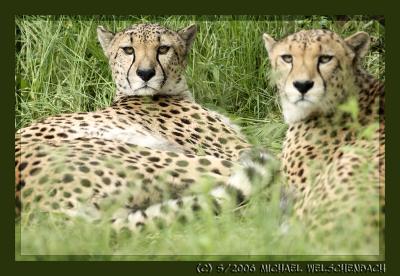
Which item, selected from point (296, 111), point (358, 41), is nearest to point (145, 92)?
point (296, 111)

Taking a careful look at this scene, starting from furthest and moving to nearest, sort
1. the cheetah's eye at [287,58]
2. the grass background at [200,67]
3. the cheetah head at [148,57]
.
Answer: the cheetah head at [148,57]
the grass background at [200,67]
the cheetah's eye at [287,58]

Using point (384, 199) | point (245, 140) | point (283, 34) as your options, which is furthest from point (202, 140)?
point (384, 199)

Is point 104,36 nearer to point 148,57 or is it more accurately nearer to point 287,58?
point 148,57

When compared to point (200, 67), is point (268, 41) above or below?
above

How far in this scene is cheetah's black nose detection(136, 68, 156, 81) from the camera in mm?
8211

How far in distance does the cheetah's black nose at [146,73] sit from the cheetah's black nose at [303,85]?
1.30m

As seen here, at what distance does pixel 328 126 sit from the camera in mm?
7426

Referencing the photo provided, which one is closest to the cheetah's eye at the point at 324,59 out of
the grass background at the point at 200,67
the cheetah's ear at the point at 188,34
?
the grass background at the point at 200,67

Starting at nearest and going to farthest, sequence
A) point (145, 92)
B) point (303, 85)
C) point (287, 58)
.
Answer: point (303, 85) < point (287, 58) < point (145, 92)

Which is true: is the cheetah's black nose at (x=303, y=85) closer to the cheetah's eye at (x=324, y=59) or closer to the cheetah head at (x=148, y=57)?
the cheetah's eye at (x=324, y=59)

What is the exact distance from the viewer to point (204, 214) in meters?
7.12

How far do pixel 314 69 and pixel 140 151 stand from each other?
1183 millimetres

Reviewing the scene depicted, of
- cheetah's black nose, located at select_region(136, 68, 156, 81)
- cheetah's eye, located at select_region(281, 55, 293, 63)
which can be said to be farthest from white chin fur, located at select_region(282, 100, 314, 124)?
cheetah's black nose, located at select_region(136, 68, 156, 81)

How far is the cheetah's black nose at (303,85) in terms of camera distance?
717 centimetres
